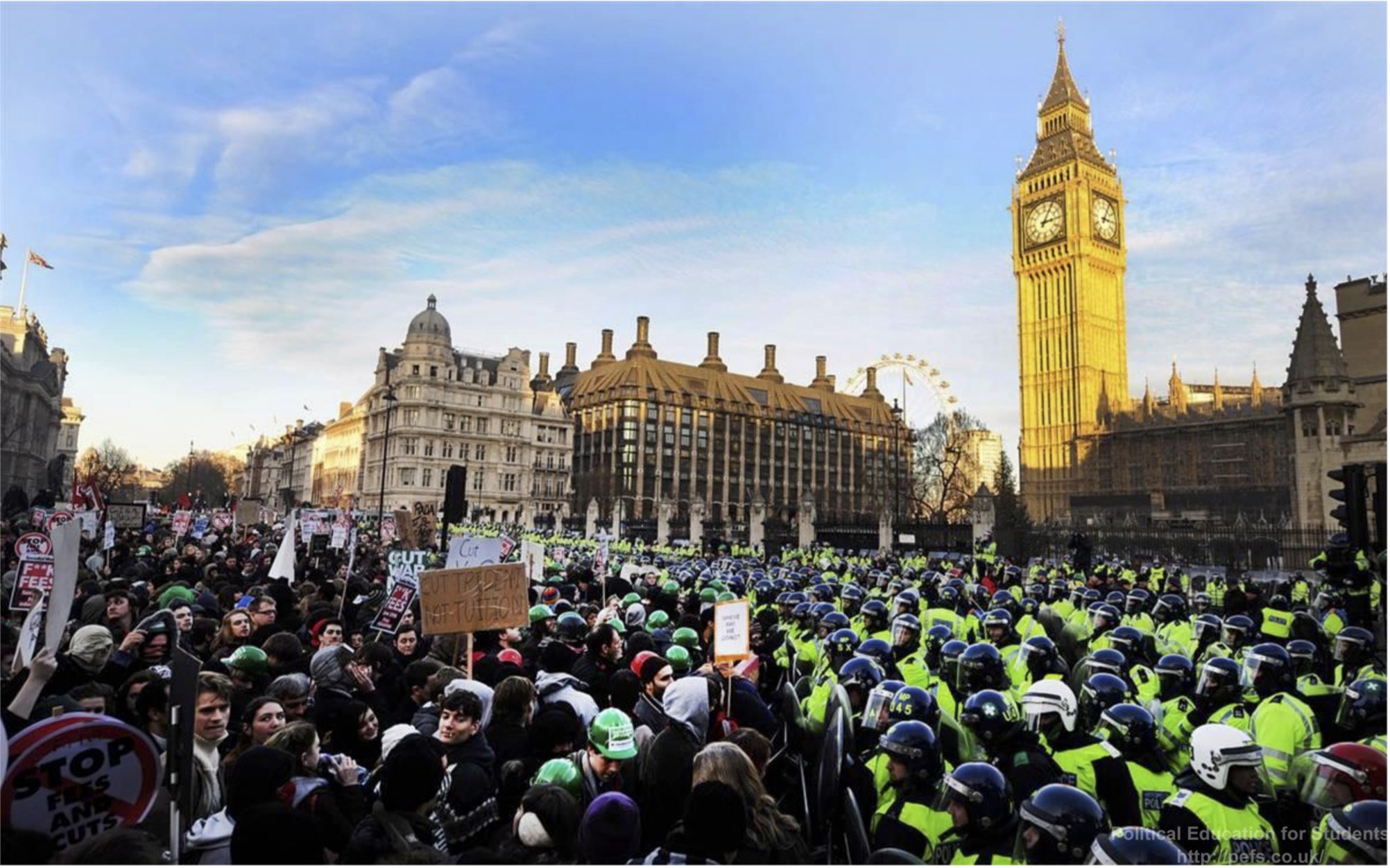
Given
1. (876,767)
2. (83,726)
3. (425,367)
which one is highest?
(425,367)

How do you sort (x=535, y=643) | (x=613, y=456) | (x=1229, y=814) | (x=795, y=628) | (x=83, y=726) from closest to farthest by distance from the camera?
(x=83, y=726) → (x=1229, y=814) → (x=535, y=643) → (x=795, y=628) → (x=613, y=456)

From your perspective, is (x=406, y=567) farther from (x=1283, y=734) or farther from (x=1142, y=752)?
(x=1283, y=734)

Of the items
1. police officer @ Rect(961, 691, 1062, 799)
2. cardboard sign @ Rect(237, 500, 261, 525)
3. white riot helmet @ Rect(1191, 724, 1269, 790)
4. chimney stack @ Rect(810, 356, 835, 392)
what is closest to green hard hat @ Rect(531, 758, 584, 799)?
police officer @ Rect(961, 691, 1062, 799)

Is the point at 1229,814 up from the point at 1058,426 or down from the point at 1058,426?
down

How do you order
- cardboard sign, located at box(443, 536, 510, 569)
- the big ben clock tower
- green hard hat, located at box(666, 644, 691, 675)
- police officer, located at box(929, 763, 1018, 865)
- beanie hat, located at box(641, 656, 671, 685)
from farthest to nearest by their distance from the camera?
the big ben clock tower → cardboard sign, located at box(443, 536, 510, 569) → green hard hat, located at box(666, 644, 691, 675) → beanie hat, located at box(641, 656, 671, 685) → police officer, located at box(929, 763, 1018, 865)

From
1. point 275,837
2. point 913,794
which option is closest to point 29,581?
point 275,837

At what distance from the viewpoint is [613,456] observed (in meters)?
102

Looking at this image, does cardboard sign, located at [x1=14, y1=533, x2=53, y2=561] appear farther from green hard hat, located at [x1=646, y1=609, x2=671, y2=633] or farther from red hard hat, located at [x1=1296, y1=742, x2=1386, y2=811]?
red hard hat, located at [x1=1296, y1=742, x2=1386, y2=811]

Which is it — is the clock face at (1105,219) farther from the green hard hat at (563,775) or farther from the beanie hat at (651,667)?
the green hard hat at (563,775)

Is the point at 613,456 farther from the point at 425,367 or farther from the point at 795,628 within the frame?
the point at 795,628

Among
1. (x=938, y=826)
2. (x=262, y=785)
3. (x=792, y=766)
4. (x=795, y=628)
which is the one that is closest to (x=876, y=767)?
(x=938, y=826)

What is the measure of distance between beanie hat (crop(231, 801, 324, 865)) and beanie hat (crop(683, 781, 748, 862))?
1.39m

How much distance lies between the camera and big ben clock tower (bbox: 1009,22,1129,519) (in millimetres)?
93438

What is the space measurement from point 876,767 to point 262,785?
331cm
